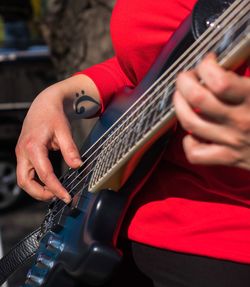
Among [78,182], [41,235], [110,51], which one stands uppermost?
[78,182]

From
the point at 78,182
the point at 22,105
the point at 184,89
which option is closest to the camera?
the point at 184,89

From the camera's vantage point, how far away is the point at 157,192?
1278mm

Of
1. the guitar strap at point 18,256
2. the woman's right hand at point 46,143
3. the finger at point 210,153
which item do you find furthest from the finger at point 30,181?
the finger at point 210,153

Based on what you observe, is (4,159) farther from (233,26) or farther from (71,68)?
(233,26)

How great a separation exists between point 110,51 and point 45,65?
1.75 m

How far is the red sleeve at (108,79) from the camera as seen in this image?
1490 millimetres

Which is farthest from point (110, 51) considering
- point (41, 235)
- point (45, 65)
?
point (41, 235)

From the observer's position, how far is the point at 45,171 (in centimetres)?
137

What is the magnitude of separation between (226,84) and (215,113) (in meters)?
0.04

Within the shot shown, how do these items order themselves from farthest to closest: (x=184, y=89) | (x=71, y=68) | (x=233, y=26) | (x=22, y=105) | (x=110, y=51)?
1. (x=22, y=105)
2. (x=71, y=68)
3. (x=110, y=51)
4. (x=233, y=26)
5. (x=184, y=89)

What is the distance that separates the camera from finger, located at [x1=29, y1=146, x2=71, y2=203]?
4.51ft

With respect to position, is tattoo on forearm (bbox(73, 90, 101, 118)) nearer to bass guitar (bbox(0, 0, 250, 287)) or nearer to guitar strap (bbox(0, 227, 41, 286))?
bass guitar (bbox(0, 0, 250, 287))

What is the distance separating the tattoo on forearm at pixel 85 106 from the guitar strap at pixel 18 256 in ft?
0.93

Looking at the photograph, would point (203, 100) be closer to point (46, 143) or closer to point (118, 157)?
point (118, 157)
